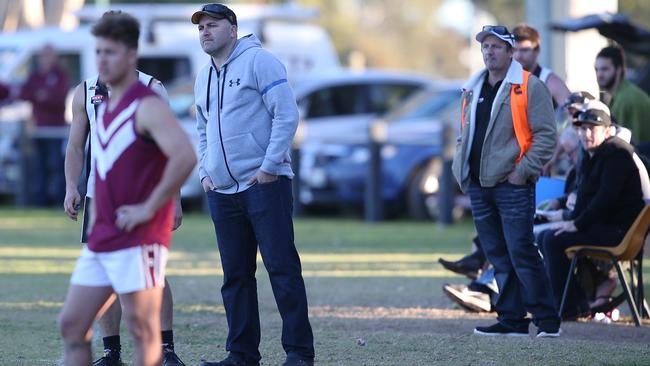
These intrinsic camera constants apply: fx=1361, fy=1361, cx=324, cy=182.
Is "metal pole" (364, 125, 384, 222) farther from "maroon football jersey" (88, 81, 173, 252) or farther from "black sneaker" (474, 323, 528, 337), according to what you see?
"maroon football jersey" (88, 81, 173, 252)

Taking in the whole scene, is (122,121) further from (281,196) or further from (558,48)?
(558,48)

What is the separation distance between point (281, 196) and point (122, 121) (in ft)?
6.02

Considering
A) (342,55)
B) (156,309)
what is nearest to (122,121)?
(156,309)

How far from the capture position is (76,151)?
7.94m

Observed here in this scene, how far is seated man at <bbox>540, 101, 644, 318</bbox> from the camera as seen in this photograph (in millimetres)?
9500

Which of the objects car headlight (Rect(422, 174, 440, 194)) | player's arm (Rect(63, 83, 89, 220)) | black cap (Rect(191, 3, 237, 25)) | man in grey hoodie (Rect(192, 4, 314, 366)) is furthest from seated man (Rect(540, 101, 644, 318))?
car headlight (Rect(422, 174, 440, 194))

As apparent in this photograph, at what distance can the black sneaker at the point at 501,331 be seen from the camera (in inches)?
359

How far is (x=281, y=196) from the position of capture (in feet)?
24.9

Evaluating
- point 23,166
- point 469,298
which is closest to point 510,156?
point 469,298

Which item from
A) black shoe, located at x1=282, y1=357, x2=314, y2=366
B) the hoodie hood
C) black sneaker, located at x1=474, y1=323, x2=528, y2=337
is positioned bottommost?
black sneaker, located at x1=474, y1=323, x2=528, y2=337

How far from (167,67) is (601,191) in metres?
15.0

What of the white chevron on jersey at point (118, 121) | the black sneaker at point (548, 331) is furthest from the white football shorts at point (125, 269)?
the black sneaker at point (548, 331)

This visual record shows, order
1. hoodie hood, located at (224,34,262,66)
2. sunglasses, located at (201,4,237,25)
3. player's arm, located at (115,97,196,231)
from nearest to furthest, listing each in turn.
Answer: player's arm, located at (115,97,196,231)
sunglasses, located at (201,4,237,25)
hoodie hood, located at (224,34,262,66)

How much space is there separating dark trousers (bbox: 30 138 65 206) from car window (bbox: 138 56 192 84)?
7.01ft
